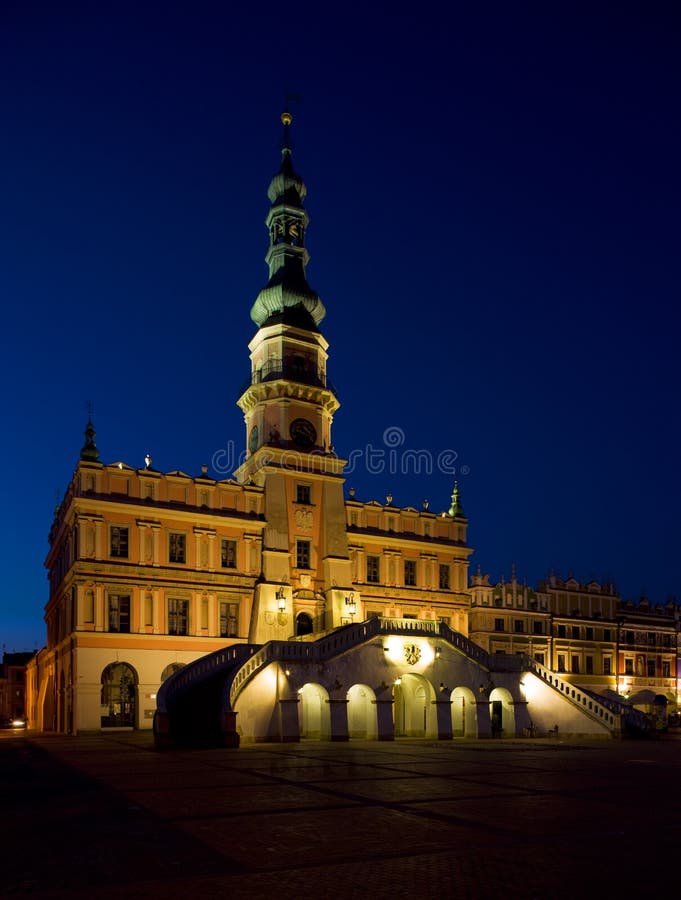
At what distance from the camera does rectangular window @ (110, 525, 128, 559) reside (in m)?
52.4

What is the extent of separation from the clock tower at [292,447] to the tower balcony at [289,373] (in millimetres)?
78

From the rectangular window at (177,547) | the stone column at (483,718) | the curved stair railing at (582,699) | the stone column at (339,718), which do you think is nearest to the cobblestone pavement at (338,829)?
the stone column at (339,718)

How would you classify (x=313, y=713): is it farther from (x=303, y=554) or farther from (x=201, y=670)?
(x=303, y=554)

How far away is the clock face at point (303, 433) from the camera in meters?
61.4

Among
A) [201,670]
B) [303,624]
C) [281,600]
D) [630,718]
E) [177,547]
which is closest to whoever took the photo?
[201,670]

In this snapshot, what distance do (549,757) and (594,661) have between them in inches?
1935

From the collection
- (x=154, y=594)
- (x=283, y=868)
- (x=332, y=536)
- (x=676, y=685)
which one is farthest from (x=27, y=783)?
(x=676, y=685)

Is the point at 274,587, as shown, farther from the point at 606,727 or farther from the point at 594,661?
the point at 594,661

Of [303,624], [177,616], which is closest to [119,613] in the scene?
[177,616]

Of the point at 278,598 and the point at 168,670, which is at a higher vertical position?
the point at 278,598

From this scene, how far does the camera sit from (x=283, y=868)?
42.4 feet

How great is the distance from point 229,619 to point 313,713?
10140 mm

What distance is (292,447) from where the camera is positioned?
199 feet

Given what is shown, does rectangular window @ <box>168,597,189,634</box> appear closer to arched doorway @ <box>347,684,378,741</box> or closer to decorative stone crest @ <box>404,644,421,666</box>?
arched doorway @ <box>347,684,378,741</box>
